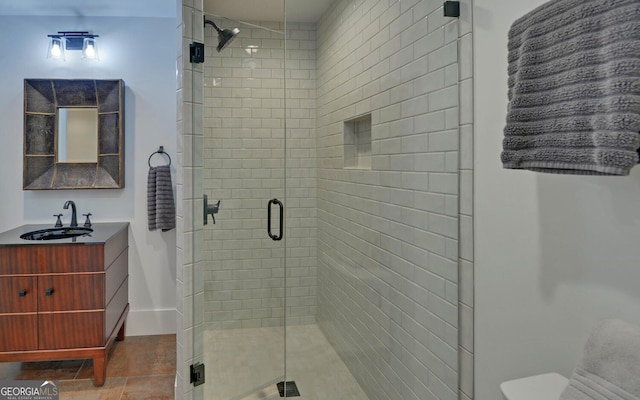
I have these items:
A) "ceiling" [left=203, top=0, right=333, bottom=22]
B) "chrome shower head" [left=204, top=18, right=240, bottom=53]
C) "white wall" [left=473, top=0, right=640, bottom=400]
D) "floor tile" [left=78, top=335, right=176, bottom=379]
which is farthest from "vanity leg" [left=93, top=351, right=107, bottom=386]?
"white wall" [left=473, top=0, right=640, bottom=400]

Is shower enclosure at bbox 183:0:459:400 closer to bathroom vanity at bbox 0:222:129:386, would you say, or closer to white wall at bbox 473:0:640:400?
white wall at bbox 473:0:640:400

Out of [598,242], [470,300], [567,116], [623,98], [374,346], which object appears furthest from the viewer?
[374,346]

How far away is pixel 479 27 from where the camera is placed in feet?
5.12

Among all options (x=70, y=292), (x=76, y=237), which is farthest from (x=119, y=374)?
(x=76, y=237)

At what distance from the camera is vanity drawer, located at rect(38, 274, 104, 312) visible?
9.07ft

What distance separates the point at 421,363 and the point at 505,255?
0.62 meters

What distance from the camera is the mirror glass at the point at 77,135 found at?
3.49 metres

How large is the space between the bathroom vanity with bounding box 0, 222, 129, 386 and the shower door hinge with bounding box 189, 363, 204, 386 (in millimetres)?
1025

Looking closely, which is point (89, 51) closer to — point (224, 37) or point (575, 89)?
point (224, 37)

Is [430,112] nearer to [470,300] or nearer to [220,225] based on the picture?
[470,300]

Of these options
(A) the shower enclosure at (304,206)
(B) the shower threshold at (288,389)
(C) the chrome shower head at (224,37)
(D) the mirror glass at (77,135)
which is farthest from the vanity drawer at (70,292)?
(C) the chrome shower head at (224,37)

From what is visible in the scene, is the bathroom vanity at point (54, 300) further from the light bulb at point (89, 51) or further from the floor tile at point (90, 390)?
the light bulb at point (89, 51)

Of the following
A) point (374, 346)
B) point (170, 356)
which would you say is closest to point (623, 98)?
point (374, 346)

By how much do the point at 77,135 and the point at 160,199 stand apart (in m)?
0.85
